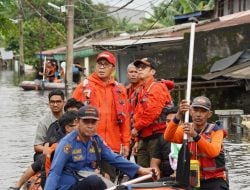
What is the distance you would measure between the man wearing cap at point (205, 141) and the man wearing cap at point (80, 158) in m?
0.78

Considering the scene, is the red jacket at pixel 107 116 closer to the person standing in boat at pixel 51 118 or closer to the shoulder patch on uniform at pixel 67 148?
the person standing in boat at pixel 51 118

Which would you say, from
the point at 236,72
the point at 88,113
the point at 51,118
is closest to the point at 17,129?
the point at 236,72

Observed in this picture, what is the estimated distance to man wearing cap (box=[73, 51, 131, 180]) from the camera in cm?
832

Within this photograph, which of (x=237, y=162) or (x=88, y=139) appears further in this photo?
(x=237, y=162)

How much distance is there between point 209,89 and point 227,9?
13929 millimetres

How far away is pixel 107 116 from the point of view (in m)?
8.34

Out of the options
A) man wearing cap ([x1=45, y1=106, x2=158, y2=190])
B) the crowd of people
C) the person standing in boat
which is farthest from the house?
man wearing cap ([x1=45, y1=106, x2=158, y2=190])

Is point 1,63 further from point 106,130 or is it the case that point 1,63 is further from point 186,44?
point 106,130

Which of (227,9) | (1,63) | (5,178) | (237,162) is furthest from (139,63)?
(1,63)

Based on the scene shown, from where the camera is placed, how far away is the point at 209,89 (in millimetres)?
22484

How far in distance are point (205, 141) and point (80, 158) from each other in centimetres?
120

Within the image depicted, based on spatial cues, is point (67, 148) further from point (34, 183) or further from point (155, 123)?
point (155, 123)

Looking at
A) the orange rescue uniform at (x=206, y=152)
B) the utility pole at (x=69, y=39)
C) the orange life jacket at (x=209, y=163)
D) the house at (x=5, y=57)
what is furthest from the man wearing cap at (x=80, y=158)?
the house at (x=5, y=57)

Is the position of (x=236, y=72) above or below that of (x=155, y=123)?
above
